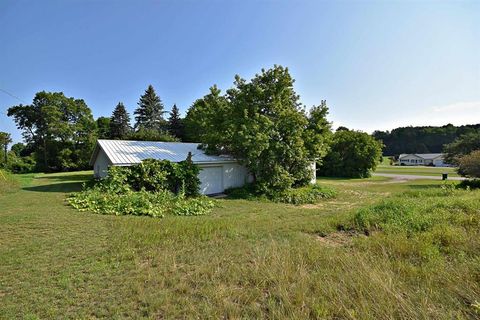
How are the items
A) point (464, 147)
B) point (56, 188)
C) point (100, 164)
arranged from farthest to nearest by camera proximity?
1. point (464, 147)
2. point (100, 164)
3. point (56, 188)

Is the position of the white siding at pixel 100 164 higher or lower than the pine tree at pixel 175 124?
lower

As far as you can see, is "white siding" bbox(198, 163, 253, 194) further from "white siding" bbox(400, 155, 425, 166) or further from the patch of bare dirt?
"white siding" bbox(400, 155, 425, 166)

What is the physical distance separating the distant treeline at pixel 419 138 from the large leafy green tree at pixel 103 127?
324 ft

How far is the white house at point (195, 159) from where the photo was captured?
15.2 meters

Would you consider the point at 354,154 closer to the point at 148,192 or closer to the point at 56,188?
the point at 148,192

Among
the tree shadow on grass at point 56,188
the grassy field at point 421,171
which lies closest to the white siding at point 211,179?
the tree shadow on grass at point 56,188

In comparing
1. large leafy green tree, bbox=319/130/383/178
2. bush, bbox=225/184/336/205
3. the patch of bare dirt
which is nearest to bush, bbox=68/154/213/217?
bush, bbox=225/184/336/205

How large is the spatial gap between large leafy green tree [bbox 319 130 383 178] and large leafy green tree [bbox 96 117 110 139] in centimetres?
3970

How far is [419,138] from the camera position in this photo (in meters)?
94.3

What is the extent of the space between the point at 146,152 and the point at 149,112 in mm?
37502

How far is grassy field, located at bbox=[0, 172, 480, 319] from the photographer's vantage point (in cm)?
321

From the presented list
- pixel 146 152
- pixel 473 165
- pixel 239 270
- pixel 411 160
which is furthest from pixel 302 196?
pixel 411 160

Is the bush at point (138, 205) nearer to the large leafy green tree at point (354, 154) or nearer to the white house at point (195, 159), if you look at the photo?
the white house at point (195, 159)

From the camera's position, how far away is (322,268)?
4273 mm
